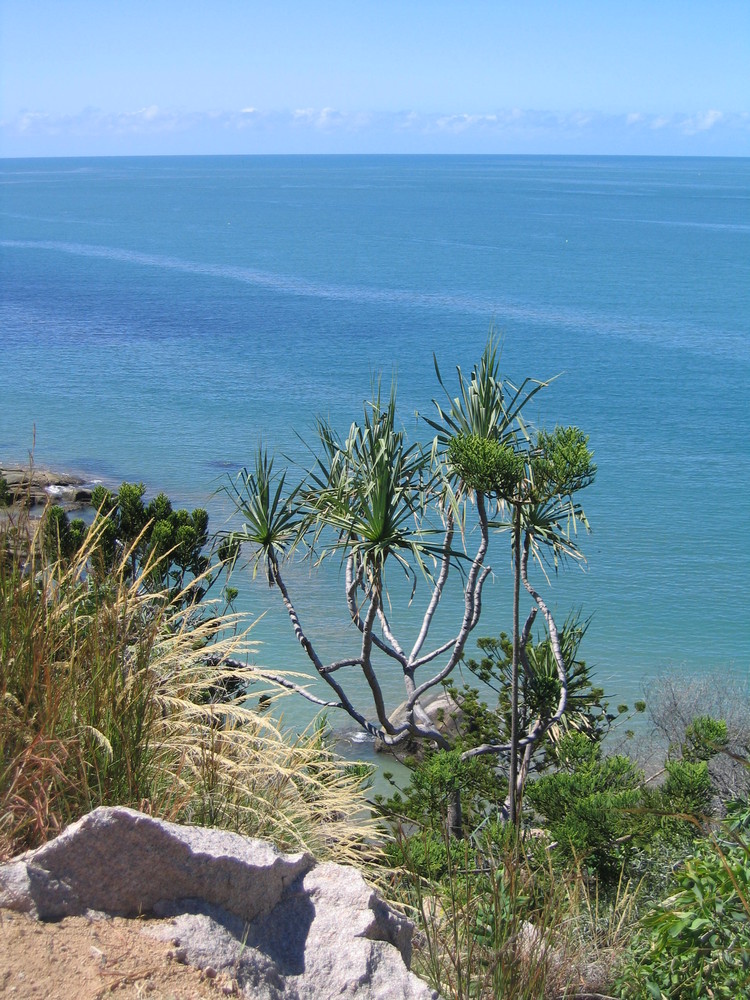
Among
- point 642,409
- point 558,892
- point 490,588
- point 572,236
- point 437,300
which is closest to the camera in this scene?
point 558,892

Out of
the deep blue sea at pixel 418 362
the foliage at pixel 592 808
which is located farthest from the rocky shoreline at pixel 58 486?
the foliage at pixel 592 808

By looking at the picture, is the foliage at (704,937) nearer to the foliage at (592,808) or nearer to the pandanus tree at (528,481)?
the foliage at (592,808)

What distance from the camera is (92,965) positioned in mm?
3078

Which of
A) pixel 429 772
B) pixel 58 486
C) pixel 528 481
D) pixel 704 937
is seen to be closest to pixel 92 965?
pixel 704 937

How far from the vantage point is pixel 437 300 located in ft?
175

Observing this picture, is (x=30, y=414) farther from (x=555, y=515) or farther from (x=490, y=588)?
(x=555, y=515)

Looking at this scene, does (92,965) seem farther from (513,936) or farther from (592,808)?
(592,808)

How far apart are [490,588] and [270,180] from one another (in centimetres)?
18962

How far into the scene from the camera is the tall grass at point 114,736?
380cm

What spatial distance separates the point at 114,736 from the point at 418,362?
115 ft

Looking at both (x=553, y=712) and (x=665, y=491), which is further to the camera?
(x=665, y=491)

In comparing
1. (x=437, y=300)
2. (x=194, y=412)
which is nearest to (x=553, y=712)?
(x=194, y=412)

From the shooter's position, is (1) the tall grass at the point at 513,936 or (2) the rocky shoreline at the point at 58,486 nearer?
(1) the tall grass at the point at 513,936

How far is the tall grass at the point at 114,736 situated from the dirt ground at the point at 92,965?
0.47 m
